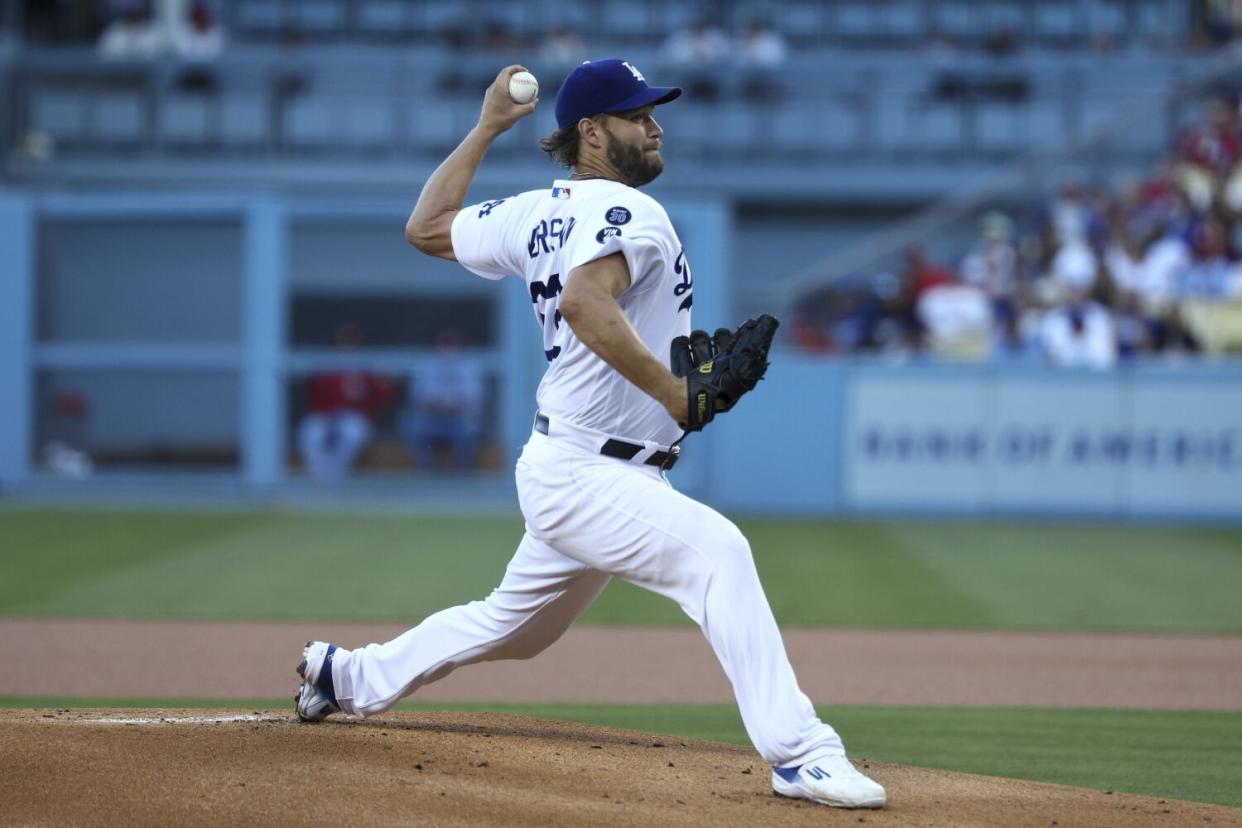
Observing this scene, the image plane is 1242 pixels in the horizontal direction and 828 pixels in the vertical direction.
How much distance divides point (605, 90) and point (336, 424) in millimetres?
13114

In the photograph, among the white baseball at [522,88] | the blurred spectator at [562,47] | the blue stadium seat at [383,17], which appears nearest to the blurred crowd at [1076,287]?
the blurred spectator at [562,47]

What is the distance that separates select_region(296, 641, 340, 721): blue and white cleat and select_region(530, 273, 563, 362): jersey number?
122cm

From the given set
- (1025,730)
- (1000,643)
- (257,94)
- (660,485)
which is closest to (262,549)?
(1000,643)

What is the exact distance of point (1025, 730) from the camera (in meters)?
6.57

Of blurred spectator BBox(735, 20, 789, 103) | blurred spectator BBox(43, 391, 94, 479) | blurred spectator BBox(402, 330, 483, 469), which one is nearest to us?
blurred spectator BBox(402, 330, 483, 469)

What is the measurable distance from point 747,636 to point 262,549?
9272 millimetres

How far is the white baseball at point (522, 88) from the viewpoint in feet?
16.8

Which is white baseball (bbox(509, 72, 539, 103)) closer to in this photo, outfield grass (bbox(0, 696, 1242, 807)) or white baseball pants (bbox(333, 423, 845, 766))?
white baseball pants (bbox(333, 423, 845, 766))

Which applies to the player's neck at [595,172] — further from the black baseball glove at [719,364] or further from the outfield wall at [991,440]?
the outfield wall at [991,440]

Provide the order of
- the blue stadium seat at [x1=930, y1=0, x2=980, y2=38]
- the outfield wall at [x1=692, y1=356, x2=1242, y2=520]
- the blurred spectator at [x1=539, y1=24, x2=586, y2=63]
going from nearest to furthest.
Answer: the outfield wall at [x1=692, y1=356, x2=1242, y2=520], the blurred spectator at [x1=539, y1=24, x2=586, y2=63], the blue stadium seat at [x1=930, y1=0, x2=980, y2=38]

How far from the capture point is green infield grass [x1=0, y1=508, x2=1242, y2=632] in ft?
33.1

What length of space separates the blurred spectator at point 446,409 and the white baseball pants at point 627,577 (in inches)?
483

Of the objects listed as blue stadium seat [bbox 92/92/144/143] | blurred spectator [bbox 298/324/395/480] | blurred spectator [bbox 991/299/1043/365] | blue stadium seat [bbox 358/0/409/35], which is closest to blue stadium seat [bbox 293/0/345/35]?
blue stadium seat [bbox 358/0/409/35]

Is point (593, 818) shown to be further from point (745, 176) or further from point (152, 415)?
point (745, 176)
